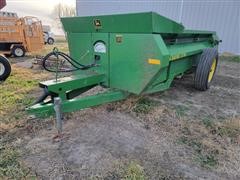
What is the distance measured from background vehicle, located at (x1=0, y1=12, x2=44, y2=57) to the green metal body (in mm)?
6436

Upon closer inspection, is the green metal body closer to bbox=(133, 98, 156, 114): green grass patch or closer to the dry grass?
bbox=(133, 98, 156, 114): green grass patch

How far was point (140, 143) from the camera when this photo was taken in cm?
248

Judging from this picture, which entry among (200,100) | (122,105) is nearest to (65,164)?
(122,105)

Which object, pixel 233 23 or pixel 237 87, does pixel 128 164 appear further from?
pixel 233 23

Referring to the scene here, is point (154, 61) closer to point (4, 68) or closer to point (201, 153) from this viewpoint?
point (201, 153)

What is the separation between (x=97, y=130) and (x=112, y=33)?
1235 mm

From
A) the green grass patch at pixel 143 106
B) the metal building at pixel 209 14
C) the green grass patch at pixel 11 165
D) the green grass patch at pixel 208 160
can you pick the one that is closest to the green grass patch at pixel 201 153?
the green grass patch at pixel 208 160

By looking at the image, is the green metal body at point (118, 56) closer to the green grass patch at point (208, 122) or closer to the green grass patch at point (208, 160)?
the green grass patch at point (208, 122)

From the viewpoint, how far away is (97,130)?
2.71 m

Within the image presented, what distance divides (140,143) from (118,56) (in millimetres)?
1128

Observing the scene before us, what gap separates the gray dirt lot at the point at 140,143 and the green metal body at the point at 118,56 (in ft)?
1.17

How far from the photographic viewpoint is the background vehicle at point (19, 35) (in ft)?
28.1

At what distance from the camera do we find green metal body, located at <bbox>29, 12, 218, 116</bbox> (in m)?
2.49

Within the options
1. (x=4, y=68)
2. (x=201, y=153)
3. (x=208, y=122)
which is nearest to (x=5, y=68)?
(x=4, y=68)
